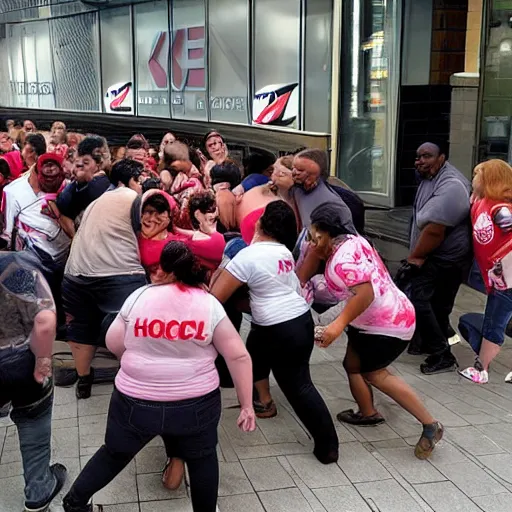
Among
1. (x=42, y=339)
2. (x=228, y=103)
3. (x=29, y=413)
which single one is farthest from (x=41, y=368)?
(x=228, y=103)

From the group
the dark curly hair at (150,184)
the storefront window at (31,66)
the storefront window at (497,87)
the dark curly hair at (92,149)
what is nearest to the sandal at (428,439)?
the dark curly hair at (150,184)

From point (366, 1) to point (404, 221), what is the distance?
10.2 ft

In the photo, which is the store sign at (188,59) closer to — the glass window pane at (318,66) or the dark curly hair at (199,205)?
the glass window pane at (318,66)

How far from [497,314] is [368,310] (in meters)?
1.58

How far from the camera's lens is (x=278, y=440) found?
434cm

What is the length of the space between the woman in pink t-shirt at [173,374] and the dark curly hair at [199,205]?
133 centimetres

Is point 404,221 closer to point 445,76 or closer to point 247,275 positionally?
point 445,76

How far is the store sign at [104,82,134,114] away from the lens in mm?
15766

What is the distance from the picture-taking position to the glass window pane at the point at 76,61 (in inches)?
654

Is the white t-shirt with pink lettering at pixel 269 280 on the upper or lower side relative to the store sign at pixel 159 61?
lower

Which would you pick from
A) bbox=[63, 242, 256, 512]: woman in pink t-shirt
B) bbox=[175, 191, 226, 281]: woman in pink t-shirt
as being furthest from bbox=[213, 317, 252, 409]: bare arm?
bbox=[175, 191, 226, 281]: woman in pink t-shirt

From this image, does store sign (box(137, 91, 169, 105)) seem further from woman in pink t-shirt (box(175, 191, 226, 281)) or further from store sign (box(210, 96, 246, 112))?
woman in pink t-shirt (box(175, 191, 226, 281))

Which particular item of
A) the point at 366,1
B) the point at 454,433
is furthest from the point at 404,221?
the point at 454,433

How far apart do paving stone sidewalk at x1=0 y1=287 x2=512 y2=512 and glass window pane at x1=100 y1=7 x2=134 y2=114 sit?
11.8m
